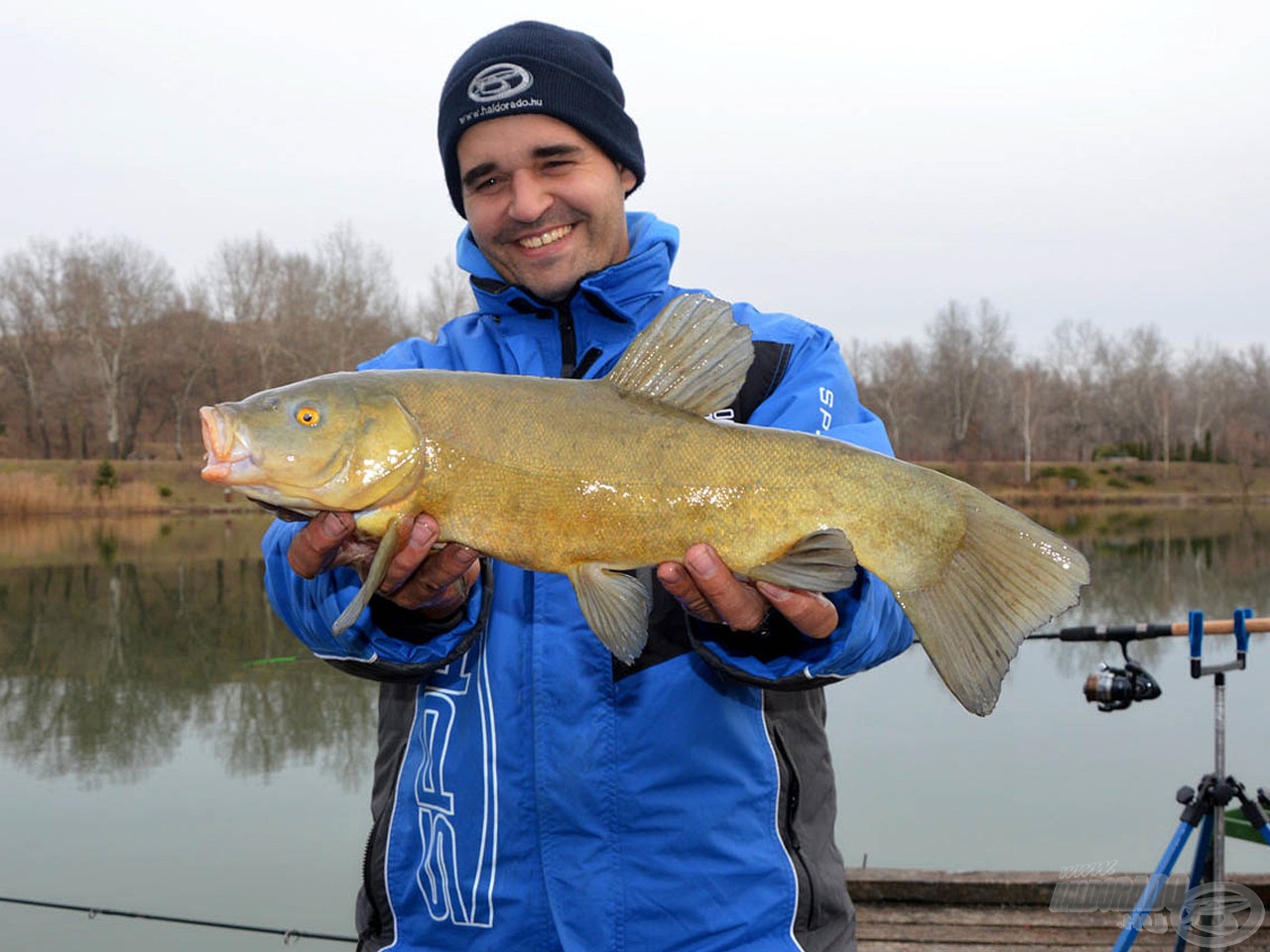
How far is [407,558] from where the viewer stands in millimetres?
2111

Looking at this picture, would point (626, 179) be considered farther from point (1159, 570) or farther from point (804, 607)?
point (1159, 570)

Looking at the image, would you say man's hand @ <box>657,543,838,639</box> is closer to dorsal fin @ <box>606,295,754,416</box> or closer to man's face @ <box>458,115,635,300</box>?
dorsal fin @ <box>606,295,754,416</box>

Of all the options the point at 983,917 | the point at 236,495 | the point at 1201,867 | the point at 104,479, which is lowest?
the point at 983,917

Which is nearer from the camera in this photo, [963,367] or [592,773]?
[592,773]

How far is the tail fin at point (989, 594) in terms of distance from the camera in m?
A: 2.11

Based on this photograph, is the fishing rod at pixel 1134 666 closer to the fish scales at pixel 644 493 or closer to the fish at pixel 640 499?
the fish at pixel 640 499

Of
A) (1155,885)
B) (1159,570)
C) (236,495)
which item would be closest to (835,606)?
(1155,885)

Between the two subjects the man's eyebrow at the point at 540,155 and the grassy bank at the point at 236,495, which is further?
the grassy bank at the point at 236,495

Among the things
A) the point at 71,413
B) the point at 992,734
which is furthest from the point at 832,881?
the point at 71,413

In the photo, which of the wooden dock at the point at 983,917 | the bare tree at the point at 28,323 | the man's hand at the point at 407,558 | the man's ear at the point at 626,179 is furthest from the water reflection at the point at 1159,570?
the bare tree at the point at 28,323

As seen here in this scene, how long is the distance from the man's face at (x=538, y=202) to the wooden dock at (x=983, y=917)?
131 inches

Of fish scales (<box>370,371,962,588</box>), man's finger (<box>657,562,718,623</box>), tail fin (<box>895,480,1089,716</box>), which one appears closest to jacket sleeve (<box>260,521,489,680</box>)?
fish scales (<box>370,371,962,588</box>)

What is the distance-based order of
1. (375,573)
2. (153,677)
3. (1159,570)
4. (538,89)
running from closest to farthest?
(375,573), (538,89), (153,677), (1159,570)

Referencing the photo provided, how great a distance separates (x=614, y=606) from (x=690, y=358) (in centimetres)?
54
